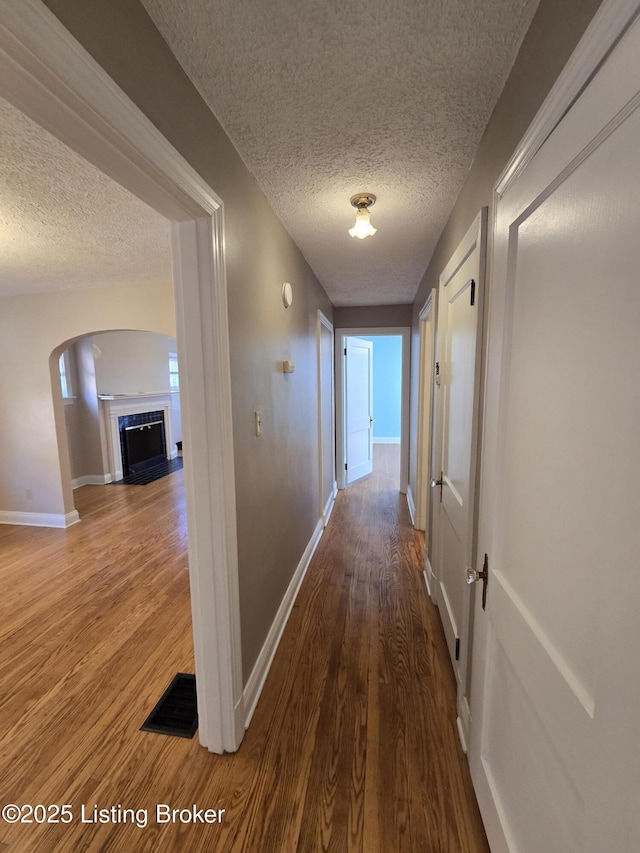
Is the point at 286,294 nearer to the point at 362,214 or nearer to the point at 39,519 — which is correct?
the point at 362,214

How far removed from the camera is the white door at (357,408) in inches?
184

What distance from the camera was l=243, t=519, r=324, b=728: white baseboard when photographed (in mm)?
1562

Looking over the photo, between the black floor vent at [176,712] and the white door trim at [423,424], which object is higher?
the white door trim at [423,424]

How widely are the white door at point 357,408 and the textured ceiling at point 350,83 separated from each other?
113 inches

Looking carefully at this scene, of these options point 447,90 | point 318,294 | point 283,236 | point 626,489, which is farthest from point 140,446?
point 626,489

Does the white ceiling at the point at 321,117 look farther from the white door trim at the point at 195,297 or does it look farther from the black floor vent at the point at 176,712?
the black floor vent at the point at 176,712

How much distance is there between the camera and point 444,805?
123 cm

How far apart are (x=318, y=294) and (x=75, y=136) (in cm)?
264

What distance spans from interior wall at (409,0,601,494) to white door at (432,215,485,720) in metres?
0.17

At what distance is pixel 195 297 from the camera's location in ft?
3.92

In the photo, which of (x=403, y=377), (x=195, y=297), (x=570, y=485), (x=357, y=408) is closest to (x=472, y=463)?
(x=570, y=485)

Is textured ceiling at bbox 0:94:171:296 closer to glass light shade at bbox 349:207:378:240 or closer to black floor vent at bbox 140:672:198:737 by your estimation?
glass light shade at bbox 349:207:378:240

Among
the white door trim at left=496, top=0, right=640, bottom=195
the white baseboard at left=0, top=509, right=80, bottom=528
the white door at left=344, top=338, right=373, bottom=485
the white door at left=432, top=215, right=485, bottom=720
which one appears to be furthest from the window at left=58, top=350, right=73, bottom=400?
the white door trim at left=496, top=0, right=640, bottom=195

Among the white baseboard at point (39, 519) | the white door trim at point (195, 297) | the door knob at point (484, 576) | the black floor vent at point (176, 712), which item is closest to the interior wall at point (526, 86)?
the white door trim at point (195, 297)
